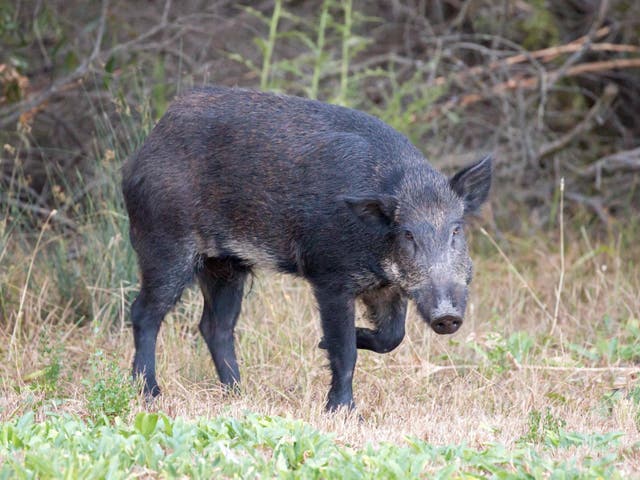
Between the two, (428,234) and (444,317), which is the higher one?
(428,234)

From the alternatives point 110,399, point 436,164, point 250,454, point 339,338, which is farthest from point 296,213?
point 436,164

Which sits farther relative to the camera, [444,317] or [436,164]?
[436,164]

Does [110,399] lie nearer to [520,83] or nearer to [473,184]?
[473,184]

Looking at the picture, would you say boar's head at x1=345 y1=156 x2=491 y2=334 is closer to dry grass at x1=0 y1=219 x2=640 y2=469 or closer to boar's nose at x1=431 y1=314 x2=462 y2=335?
boar's nose at x1=431 y1=314 x2=462 y2=335

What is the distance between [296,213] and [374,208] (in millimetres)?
456

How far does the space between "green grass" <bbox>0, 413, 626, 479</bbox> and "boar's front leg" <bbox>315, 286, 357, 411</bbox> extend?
0.97 m

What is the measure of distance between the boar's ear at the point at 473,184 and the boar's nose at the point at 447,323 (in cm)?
78

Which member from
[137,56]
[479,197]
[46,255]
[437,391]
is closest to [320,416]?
[437,391]

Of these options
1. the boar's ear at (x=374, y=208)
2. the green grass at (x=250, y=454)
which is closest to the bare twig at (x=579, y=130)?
the boar's ear at (x=374, y=208)

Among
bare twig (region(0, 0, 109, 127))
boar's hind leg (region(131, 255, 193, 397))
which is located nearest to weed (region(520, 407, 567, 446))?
boar's hind leg (region(131, 255, 193, 397))

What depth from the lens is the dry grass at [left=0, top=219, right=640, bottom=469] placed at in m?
5.00

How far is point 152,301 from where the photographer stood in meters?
5.75

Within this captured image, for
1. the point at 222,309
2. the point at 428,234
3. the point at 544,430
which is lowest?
the point at 544,430

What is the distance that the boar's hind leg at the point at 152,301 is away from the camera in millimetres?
5684
